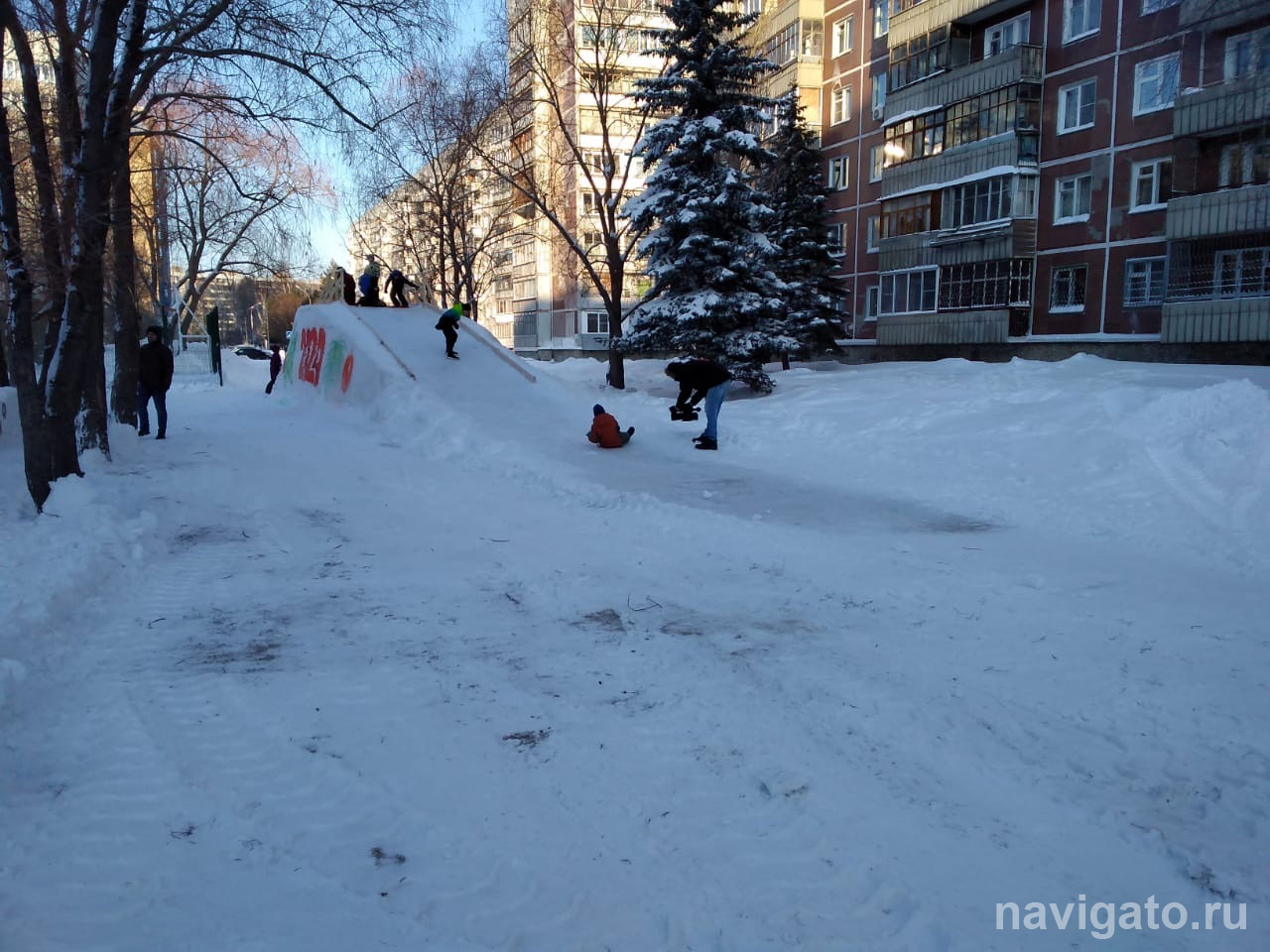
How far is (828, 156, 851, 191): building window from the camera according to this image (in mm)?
36781

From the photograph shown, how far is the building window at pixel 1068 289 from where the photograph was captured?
2656cm

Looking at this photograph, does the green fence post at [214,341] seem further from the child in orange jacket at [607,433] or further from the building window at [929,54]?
the building window at [929,54]

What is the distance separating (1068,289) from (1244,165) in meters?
6.08

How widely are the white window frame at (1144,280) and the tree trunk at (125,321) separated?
24990 mm

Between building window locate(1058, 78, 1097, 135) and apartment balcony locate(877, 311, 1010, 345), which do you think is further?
apartment balcony locate(877, 311, 1010, 345)

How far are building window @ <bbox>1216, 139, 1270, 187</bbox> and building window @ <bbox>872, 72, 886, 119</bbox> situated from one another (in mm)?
14912

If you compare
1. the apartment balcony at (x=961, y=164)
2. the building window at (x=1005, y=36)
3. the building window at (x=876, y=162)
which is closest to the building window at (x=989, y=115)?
the apartment balcony at (x=961, y=164)

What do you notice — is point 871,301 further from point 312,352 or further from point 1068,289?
point 312,352

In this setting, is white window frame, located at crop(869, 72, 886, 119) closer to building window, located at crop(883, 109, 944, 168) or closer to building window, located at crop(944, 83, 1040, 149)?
building window, located at crop(883, 109, 944, 168)

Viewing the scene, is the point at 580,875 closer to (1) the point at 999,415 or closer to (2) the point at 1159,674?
(2) the point at 1159,674

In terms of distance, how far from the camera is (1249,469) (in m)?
8.99

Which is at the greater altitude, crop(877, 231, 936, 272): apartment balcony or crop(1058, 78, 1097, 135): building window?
crop(1058, 78, 1097, 135): building window

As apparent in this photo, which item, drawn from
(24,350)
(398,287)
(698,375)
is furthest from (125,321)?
(698,375)

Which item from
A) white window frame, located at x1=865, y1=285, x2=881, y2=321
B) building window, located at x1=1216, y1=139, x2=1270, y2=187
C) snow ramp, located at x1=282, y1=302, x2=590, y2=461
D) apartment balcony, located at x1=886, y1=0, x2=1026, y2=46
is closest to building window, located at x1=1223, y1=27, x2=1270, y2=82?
building window, located at x1=1216, y1=139, x2=1270, y2=187
